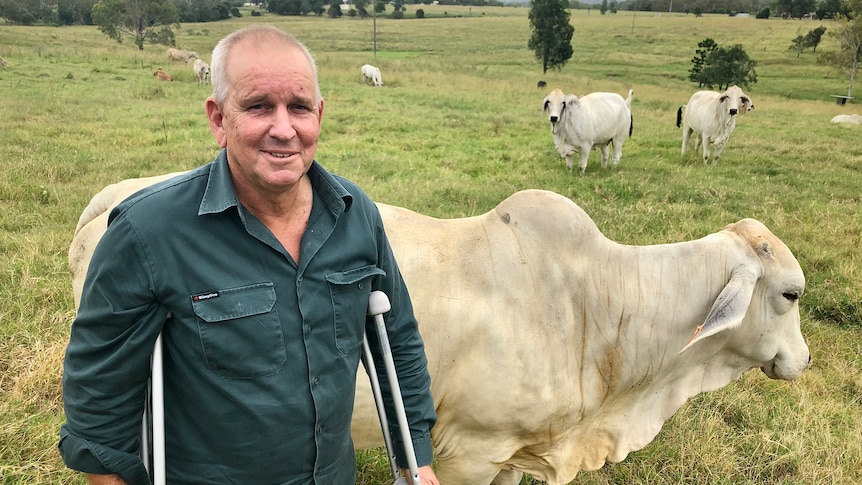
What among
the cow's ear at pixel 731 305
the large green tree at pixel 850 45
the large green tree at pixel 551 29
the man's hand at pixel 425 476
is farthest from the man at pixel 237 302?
the large green tree at pixel 850 45

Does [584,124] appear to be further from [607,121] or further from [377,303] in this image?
[377,303]

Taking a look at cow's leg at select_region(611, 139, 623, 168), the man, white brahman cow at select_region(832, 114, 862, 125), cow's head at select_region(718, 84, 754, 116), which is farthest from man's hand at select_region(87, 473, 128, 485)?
white brahman cow at select_region(832, 114, 862, 125)

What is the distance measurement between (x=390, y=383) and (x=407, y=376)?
4.7 inches

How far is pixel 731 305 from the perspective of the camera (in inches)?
122

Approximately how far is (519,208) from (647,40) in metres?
67.9

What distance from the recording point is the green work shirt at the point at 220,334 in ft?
5.17

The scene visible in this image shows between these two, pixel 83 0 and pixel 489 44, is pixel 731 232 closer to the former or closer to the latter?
pixel 489 44

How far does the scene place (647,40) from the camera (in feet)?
209

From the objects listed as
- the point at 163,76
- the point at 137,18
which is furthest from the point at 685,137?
the point at 137,18

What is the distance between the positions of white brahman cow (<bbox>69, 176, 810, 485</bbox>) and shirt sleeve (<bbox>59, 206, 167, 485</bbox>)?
145cm

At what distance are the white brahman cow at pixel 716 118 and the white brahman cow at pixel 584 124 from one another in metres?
1.75

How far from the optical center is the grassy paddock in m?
3.98

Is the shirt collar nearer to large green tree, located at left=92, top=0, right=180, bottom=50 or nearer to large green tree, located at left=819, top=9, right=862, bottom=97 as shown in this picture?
large green tree, located at left=819, top=9, right=862, bottom=97

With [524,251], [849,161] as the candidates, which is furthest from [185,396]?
[849,161]
